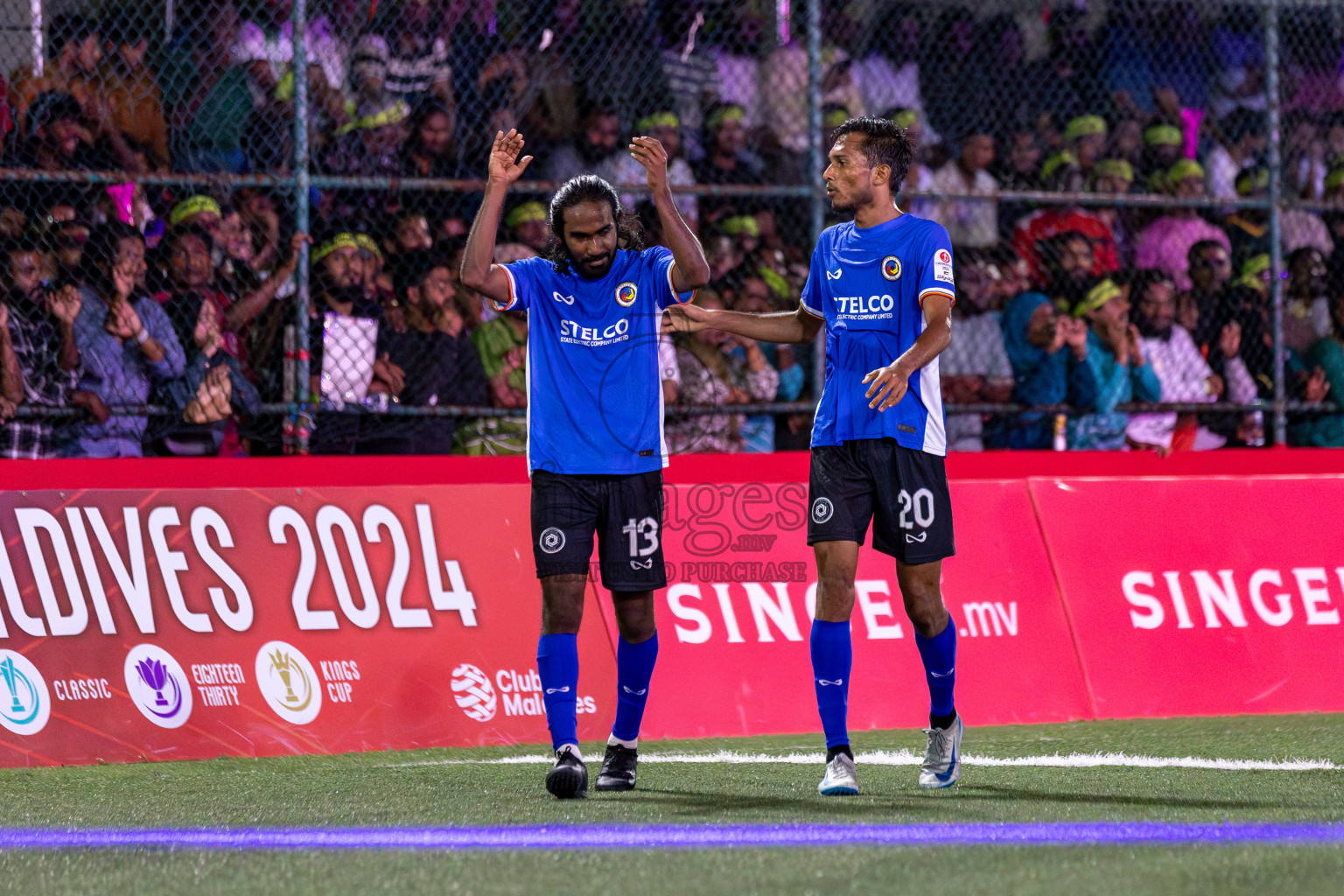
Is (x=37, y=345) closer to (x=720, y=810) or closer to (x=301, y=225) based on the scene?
(x=301, y=225)

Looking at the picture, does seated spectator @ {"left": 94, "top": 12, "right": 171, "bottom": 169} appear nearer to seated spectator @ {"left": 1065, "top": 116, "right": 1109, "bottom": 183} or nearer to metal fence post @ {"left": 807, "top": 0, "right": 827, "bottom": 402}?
metal fence post @ {"left": 807, "top": 0, "right": 827, "bottom": 402}

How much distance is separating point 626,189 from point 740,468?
2.10 metres

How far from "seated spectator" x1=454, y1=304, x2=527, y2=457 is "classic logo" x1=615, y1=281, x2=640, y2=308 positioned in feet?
8.98

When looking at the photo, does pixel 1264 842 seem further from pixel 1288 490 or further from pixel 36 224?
pixel 36 224

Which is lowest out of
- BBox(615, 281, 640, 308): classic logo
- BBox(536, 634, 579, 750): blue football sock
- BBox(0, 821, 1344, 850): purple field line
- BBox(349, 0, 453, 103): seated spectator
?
BBox(0, 821, 1344, 850): purple field line

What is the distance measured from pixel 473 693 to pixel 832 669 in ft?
6.21

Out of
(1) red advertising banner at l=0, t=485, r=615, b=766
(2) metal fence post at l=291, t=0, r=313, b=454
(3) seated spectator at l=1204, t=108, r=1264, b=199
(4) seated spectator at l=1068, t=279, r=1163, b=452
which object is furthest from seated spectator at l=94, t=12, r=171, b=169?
(3) seated spectator at l=1204, t=108, r=1264, b=199

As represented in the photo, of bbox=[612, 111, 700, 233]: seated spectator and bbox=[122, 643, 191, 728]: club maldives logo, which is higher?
bbox=[612, 111, 700, 233]: seated spectator

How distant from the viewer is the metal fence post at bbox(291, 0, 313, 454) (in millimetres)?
6809

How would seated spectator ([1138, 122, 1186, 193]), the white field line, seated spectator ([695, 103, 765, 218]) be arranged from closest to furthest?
the white field line, seated spectator ([695, 103, 765, 218]), seated spectator ([1138, 122, 1186, 193])

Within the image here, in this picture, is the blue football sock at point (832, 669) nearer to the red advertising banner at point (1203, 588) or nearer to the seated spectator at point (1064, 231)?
the red advertising banner at point (1203, 588)

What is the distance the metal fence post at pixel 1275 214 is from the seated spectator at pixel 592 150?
367 cm

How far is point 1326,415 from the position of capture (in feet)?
28.9

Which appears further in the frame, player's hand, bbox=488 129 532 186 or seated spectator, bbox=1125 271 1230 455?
seated spectator, bbox=1125 271 1230 455
